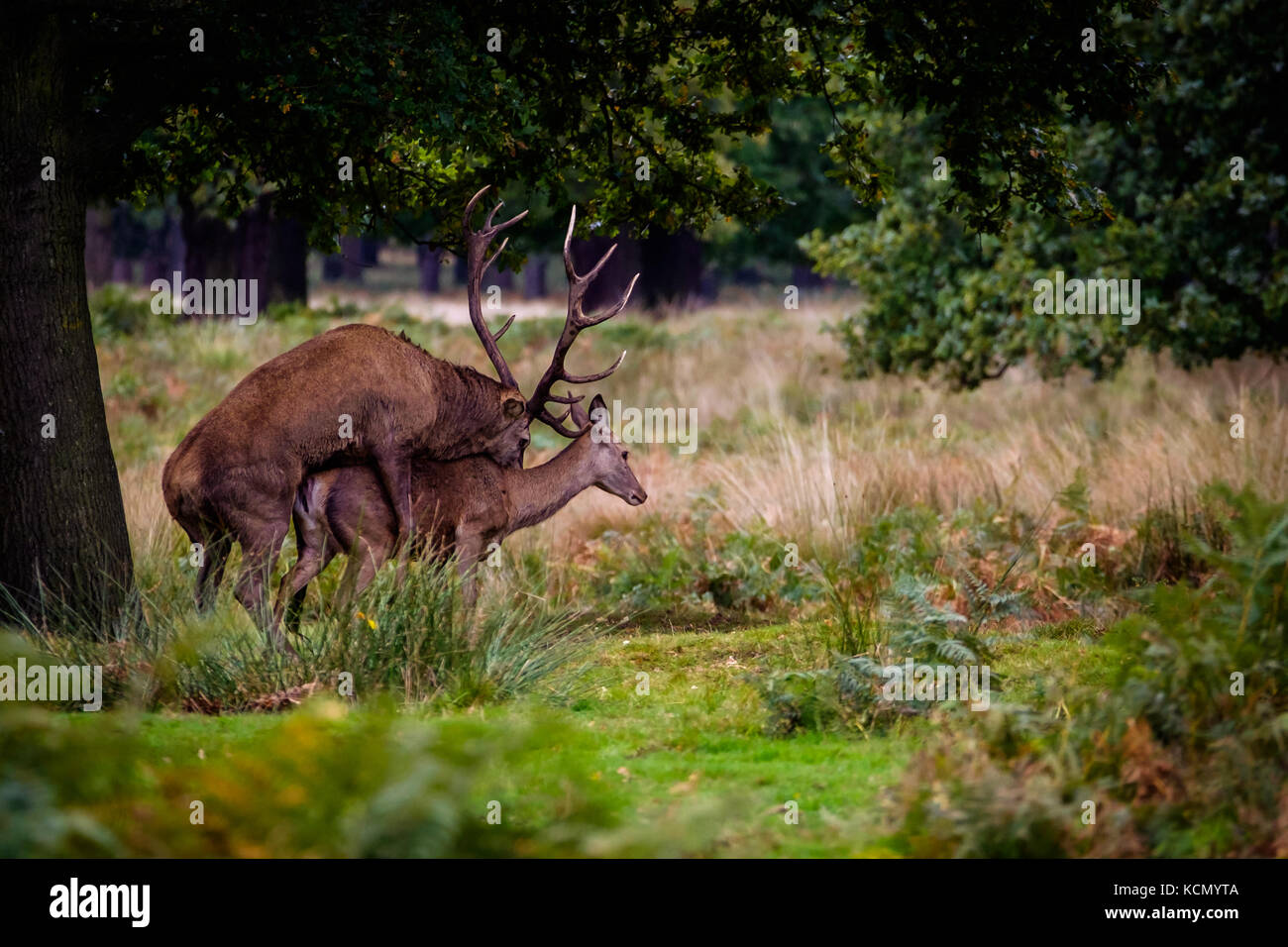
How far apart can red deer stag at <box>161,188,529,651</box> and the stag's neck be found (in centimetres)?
47

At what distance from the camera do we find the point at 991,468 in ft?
45.2

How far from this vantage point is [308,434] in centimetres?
869

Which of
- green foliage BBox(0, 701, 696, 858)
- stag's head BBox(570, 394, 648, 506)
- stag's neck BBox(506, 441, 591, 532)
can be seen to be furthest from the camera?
stag's head BBox(570, 394, 648, 506)

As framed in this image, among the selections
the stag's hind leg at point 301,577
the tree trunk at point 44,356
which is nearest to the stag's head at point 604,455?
the stag's hind leg at point 301,577

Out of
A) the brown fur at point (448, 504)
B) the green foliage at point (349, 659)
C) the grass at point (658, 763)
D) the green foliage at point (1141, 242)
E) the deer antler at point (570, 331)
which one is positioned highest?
the green foliage at point (1141, 242)

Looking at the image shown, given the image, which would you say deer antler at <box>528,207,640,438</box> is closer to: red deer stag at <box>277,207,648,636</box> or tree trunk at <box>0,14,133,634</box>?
red deer stag at <box>277,207,648,636</box>

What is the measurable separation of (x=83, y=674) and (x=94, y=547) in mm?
1694

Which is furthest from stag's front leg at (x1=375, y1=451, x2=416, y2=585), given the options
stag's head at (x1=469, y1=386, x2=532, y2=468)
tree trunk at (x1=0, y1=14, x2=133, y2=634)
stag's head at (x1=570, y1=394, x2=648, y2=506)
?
stag's head at (x1=570, y1=394, x2=648, y2=506)

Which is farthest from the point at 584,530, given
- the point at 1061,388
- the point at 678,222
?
the point at 1061,388

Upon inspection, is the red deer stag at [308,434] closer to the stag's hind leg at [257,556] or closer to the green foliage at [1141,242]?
the stag's hind leg at [257,556]

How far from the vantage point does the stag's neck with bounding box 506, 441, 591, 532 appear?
1027cm

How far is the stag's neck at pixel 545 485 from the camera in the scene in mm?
10266

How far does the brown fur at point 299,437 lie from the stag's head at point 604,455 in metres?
1.03
